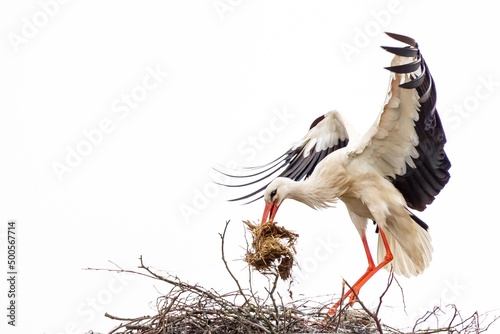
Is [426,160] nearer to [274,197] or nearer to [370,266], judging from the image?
[370,266]

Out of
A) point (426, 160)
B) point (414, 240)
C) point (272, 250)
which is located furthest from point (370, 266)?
point (272, 250)

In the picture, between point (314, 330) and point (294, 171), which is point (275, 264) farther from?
point (294, 171)

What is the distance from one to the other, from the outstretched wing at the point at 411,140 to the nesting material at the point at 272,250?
94cm

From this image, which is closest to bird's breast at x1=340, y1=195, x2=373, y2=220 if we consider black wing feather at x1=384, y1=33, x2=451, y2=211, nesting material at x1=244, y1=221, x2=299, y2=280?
black wing feather at x1=384, y1=33, x2=451, y2=211

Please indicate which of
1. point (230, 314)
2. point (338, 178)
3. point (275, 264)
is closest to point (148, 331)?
point (230, 314)

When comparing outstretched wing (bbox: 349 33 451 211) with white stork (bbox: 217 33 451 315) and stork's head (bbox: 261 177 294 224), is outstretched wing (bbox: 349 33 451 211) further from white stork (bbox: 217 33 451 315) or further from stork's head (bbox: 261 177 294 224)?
stork's head (bbox: 261 177 294 224)

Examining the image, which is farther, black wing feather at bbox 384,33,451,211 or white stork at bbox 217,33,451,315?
white stork at bbox 217,33,451,315

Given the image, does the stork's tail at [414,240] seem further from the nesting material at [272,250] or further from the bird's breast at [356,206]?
the nesting material at [272,250]

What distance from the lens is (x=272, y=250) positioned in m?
3.95

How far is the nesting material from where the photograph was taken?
3.96 metres

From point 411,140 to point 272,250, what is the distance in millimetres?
1252

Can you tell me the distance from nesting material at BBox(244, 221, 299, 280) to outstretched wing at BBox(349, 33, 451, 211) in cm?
94

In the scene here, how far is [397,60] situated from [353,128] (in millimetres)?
1221

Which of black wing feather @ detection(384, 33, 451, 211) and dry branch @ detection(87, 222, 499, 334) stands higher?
black wing feather @ detection(384, 33, 451, 211)
